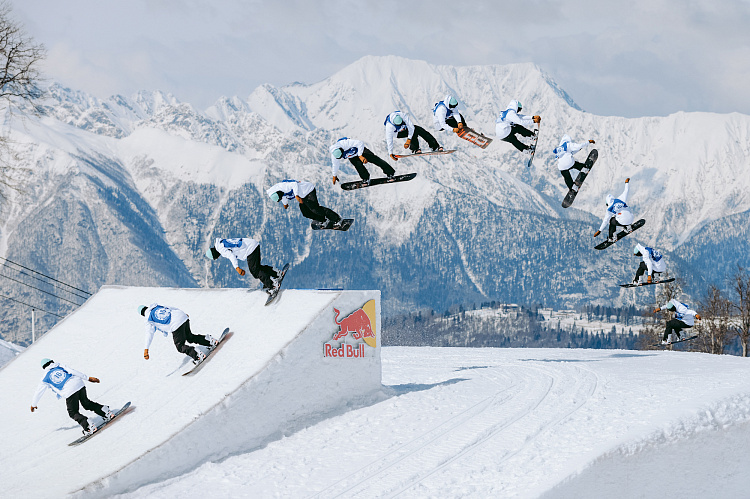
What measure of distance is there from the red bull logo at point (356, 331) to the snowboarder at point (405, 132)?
234 inches

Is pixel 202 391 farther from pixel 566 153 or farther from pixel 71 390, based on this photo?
pixel 566 153

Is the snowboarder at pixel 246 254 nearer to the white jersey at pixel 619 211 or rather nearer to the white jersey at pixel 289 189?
the white jersey at pixel 289 189

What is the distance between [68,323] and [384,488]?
569 inches

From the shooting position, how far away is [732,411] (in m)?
16.7

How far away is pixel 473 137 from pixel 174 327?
11354 millimetres

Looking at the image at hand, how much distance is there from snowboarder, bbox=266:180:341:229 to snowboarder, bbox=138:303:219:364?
12.9 feet

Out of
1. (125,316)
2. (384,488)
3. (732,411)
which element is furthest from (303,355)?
(732,411)

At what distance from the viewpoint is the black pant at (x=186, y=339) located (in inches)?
683

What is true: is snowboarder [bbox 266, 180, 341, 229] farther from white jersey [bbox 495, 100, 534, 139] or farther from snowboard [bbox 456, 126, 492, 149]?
white jersey [bbox 495, 100, 534, 139]

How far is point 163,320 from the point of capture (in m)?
17.2

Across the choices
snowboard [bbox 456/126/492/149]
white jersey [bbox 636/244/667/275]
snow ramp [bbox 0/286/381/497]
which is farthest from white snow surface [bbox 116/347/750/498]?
snowboard [bbox 456/126/492/149]

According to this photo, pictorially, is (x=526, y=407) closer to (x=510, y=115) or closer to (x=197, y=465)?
(x=197, y=465)

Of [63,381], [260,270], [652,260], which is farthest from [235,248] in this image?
[652,260]

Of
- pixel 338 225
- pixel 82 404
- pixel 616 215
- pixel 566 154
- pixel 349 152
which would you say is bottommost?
pixel 82 404
